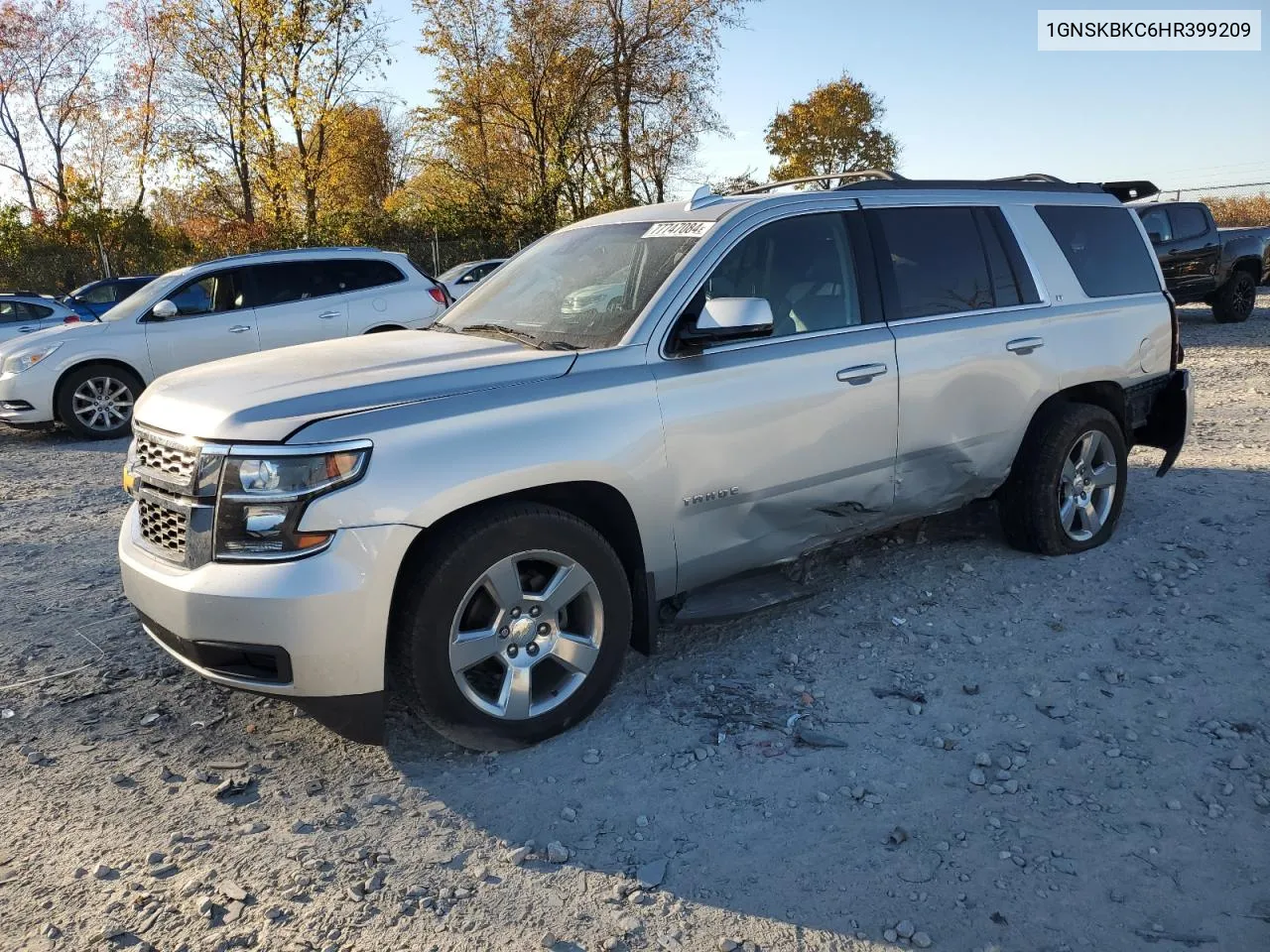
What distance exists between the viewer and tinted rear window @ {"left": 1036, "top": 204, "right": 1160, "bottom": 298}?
16.2 ft

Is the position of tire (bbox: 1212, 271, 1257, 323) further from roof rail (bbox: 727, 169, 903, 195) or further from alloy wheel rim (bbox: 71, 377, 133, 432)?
alloy wheel rim (bbox: 71, 377, 133, 432)

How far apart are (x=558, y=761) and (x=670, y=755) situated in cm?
39

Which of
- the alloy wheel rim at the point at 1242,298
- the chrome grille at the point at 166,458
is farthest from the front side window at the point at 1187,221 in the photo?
the chrome grille at the point at 166,458

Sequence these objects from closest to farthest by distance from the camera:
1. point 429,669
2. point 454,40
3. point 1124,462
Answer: point 429,669 < point 1124,462 < point 454,40

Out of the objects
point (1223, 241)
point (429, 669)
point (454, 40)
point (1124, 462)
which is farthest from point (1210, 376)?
point (454, 40)

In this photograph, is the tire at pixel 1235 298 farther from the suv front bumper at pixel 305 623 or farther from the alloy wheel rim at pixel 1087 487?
the suv front bumper at pixel 305 623

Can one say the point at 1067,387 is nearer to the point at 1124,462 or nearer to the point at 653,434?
the point at 1124,462

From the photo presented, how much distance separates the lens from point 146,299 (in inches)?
391

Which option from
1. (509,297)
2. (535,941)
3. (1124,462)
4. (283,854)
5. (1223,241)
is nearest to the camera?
(535,941)

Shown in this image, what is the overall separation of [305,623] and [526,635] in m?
0.75

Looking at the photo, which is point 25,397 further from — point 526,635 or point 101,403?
point 526,635

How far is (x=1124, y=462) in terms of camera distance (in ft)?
17.0

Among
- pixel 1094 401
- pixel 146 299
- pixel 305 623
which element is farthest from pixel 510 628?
pixel 146 299

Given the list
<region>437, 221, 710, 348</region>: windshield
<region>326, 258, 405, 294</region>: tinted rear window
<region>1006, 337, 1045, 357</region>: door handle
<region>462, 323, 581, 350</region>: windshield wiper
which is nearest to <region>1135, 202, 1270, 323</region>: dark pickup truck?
<region>326, 258, 405, 294</region>: tinted rear window
